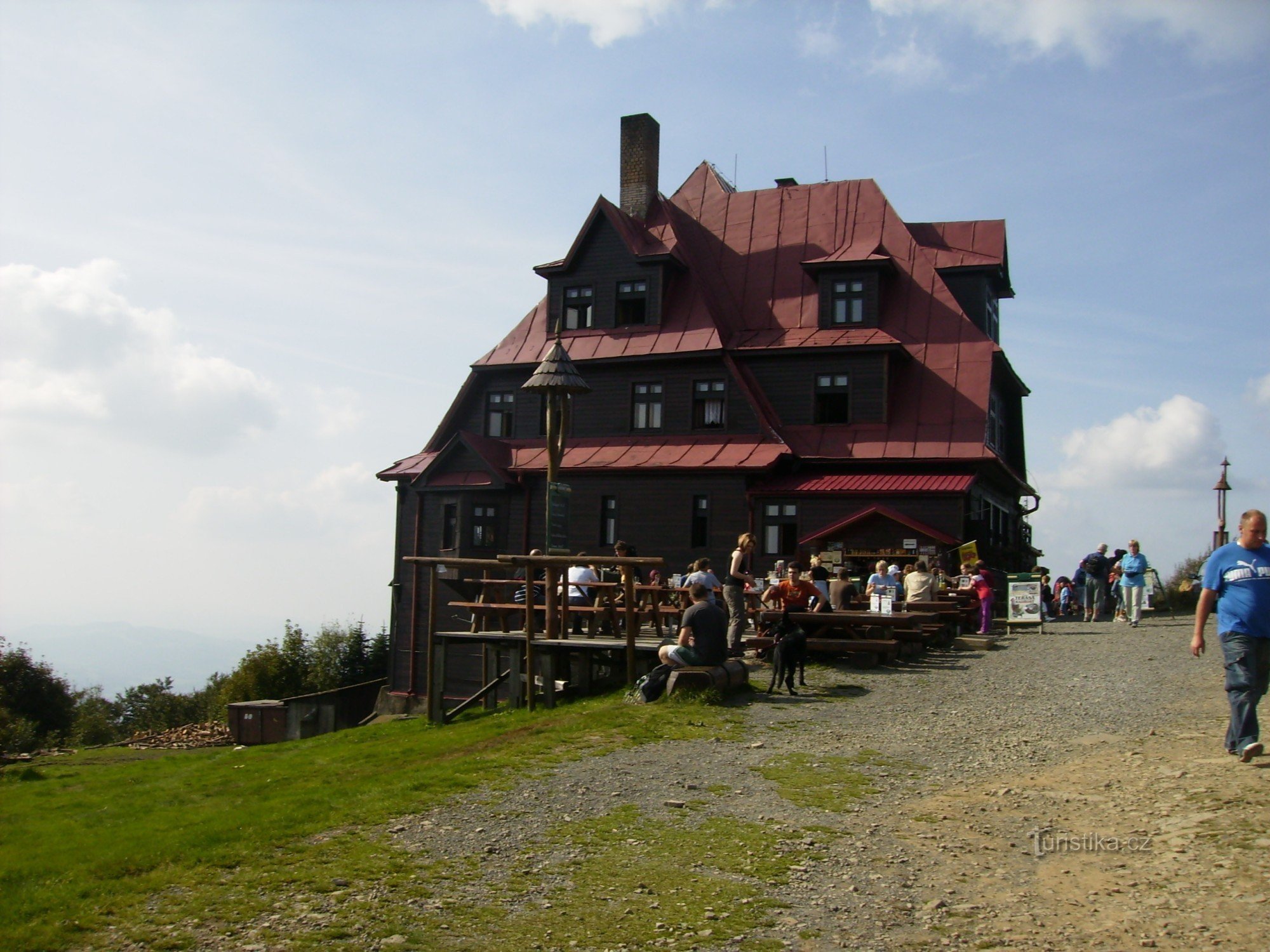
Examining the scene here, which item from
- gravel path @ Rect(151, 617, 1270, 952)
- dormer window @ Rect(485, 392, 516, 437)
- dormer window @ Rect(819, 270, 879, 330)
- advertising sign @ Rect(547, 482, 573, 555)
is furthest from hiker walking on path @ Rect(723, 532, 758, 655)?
A: dormer window @ Rect(485, 392, 516, 437)

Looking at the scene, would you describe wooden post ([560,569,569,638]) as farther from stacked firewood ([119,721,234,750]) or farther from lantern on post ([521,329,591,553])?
stacked firewood ([119,721,234,750])

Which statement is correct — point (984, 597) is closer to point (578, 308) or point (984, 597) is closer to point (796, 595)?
point (796, 595)

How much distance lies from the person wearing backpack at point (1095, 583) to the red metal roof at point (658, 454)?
24.5 ft

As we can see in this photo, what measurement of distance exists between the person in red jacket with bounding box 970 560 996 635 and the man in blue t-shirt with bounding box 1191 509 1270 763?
46.0 ft

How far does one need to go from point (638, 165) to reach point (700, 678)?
2373 cm

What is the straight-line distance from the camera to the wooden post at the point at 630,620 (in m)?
17.6

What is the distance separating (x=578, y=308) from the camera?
1379 inches

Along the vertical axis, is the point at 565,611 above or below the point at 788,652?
above

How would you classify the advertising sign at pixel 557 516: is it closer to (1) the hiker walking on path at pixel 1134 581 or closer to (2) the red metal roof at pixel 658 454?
(2) the red metal roof at pixel 658 454

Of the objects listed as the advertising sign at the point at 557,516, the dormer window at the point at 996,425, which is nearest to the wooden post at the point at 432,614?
the advertising sign at the point at 557,516

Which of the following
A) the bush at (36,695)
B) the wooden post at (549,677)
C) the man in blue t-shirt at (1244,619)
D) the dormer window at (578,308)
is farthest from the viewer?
the bush at (36,695)

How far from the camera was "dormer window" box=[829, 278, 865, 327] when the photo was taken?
3275cm

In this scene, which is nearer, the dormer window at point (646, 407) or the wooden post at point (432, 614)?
the wooden post at point (432, 614)

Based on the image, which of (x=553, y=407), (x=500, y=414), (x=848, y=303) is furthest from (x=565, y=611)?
(x=500, y=414)
